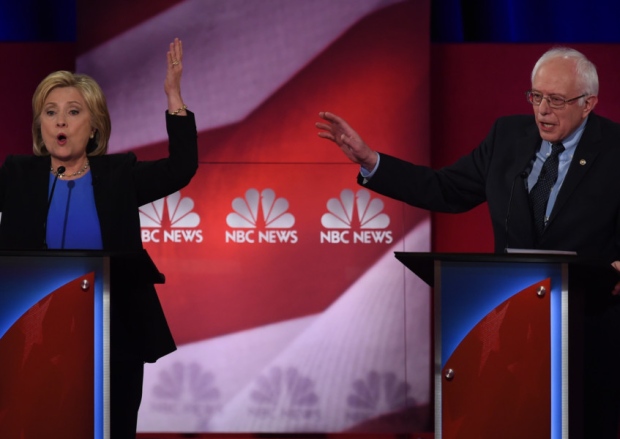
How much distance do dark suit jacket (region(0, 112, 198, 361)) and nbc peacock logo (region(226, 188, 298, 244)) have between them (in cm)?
159

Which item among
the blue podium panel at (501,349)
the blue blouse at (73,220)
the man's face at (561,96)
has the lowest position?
the blue podium panel at (501,349)

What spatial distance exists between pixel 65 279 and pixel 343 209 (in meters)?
2.32

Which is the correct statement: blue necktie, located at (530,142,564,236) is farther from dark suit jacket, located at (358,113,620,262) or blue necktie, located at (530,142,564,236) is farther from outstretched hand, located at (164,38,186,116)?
outstretched hand, located at (164,38,186,116)

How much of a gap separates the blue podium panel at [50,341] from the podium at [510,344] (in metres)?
0.79

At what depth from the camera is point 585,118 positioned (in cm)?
289

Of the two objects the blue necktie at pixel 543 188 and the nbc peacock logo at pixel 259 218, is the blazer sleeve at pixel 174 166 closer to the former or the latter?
the blue necktie at pixel 543 188

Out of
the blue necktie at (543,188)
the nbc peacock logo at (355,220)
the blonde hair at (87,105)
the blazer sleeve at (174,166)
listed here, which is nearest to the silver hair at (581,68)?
the blue necktie at (543,188)

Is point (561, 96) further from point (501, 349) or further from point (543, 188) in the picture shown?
point (501, 349)

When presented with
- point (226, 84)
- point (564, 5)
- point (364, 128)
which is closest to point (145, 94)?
point (226, 84)

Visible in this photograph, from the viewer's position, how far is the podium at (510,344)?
224 centimetres

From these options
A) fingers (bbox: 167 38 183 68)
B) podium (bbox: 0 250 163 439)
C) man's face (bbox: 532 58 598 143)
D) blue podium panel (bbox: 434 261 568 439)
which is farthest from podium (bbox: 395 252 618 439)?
fingers (bbox: 167 38 183 68)

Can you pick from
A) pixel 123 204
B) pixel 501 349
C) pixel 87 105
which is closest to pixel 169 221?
pixel 87 105

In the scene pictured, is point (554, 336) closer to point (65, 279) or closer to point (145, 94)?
point (65, 279)

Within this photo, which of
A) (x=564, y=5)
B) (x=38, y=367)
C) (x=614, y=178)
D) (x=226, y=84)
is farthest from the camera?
(x=564, y=5)
